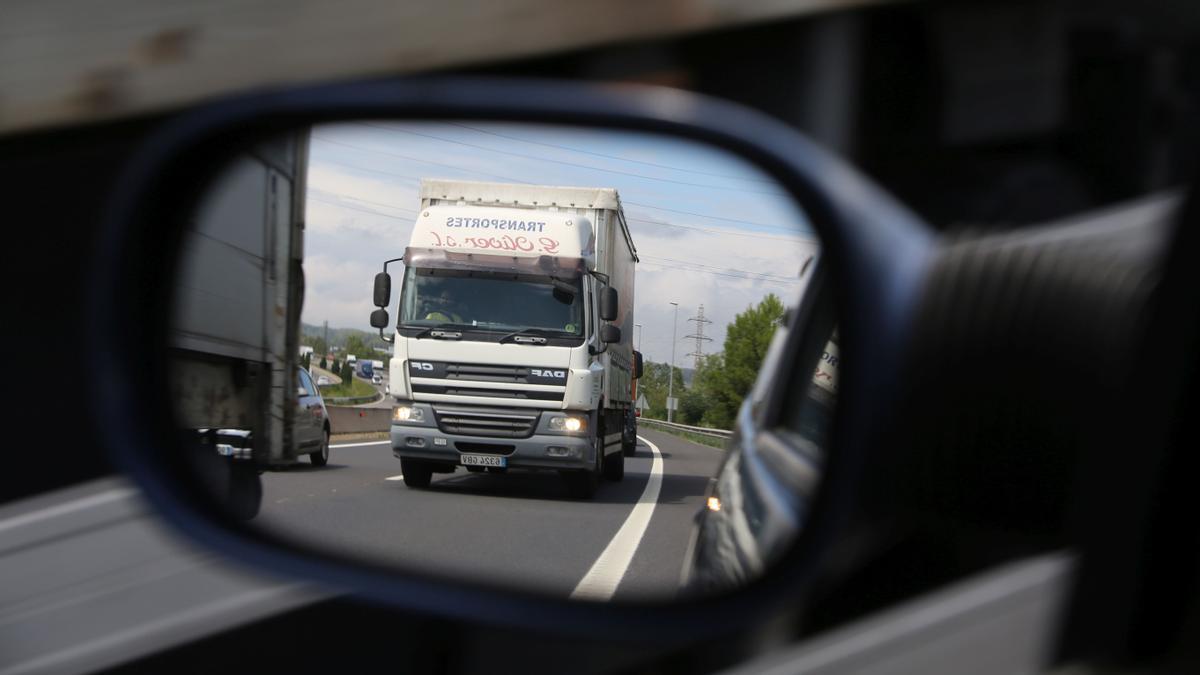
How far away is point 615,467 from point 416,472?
569mm

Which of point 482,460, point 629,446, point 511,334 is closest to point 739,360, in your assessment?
point 629,446

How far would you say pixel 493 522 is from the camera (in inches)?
108

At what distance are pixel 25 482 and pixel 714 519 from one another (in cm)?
406

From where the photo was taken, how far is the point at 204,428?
213cm

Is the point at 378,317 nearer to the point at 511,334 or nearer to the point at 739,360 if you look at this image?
the point at 739,360

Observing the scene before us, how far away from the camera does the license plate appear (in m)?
2.80

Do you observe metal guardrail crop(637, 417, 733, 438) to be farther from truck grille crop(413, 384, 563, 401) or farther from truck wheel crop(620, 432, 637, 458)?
truck grille crop(413, 384, 563, 401)

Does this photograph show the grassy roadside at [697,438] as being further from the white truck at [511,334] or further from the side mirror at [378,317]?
the side mirror at [378,317]

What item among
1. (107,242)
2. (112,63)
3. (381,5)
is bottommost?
(107,242)

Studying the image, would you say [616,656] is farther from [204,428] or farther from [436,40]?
[436,40]

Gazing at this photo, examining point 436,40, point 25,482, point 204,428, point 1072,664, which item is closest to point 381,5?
point 436,40

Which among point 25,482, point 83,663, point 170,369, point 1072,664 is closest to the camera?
point 1072,664

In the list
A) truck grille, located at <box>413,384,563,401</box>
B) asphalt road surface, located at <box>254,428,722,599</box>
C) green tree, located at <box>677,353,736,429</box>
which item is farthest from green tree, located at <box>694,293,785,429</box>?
truck grille, located at <box>413,384,563,401</box>

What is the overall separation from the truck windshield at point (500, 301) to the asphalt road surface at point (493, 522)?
120 cm
